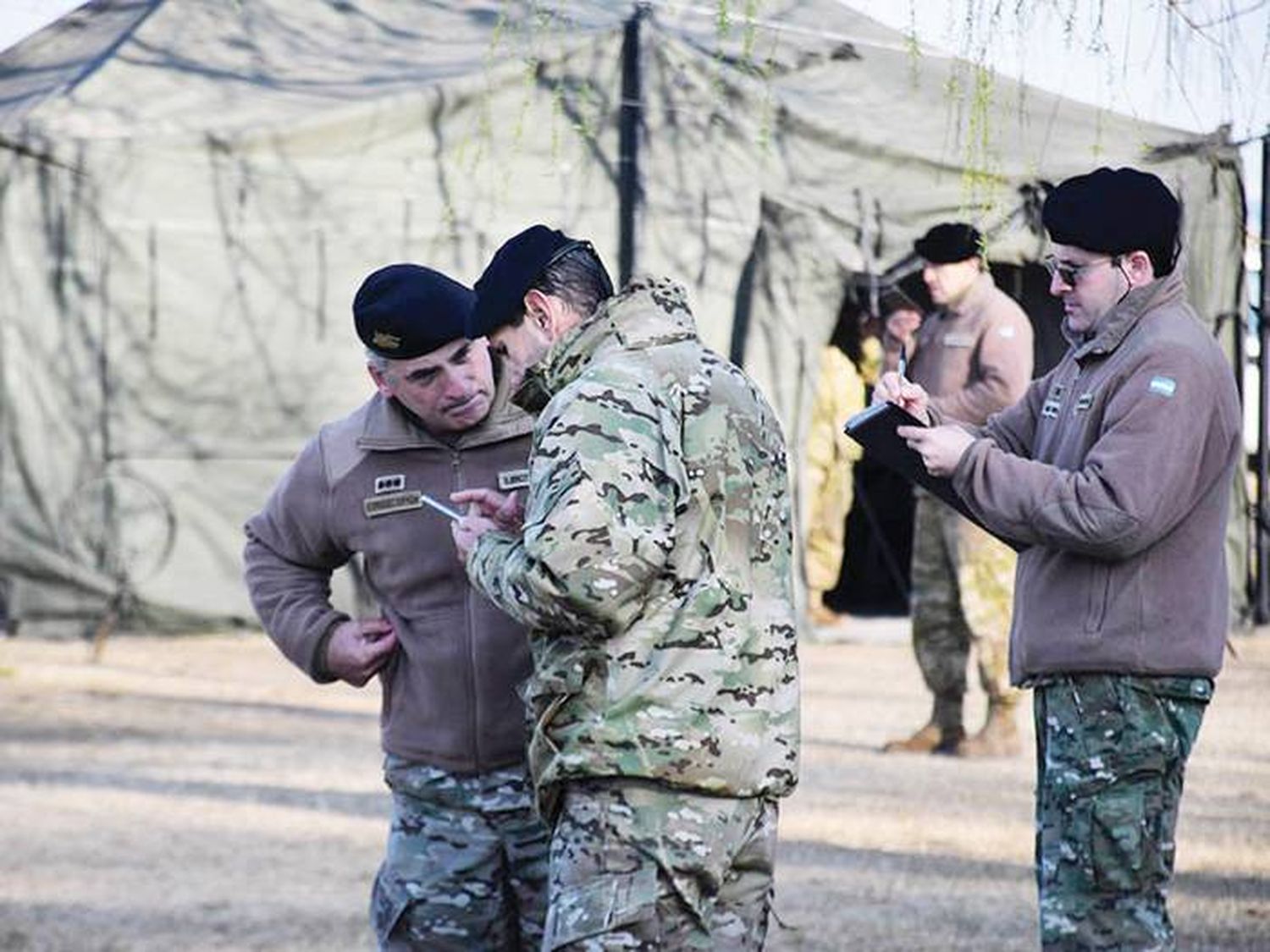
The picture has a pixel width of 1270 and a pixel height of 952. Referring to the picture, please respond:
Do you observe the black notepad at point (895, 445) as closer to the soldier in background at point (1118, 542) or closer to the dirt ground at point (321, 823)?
the soldier in background at point (1118, 542)

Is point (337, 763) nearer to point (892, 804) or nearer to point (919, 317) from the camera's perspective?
point (892, 804)

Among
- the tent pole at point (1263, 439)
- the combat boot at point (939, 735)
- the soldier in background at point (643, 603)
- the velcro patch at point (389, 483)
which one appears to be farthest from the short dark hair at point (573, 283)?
the tent pole at point (1263, 439)

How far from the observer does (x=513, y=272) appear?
3.79 meters

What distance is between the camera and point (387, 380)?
4.41 meters

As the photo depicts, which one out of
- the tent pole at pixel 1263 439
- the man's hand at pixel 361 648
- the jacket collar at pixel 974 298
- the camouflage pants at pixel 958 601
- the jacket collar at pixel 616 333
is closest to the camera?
the jacket collar at pixel 616 333

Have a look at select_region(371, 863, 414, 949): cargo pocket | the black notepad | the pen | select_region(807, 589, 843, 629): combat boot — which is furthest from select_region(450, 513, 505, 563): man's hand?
select_region(807, 589, 843, 629): combat boot

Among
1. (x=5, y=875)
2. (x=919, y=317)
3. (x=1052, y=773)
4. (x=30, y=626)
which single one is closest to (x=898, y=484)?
(x=919, y=317)

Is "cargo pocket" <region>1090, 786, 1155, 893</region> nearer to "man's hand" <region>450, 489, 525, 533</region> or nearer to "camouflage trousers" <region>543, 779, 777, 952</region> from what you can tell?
"camouflage trousers" <region>543, 779, 777, 952</region>

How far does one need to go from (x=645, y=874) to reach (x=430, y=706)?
→ 2.59 feet

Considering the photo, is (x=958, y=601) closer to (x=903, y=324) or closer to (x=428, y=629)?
(x=903, y=324)

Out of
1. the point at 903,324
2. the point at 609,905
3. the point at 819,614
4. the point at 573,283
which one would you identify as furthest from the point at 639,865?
the point at 819,614

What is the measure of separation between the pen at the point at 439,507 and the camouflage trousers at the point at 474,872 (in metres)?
0.45

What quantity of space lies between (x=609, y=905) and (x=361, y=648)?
947 mm

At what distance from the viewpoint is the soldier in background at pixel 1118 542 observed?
14.4 feet
